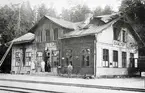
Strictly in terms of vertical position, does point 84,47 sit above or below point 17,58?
above

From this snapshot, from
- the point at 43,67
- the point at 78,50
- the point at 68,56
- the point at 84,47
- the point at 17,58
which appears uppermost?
the point at 84,47

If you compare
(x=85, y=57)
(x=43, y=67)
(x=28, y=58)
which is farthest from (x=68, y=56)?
(x=28, y=58)

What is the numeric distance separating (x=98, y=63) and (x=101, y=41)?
2127 millimetres

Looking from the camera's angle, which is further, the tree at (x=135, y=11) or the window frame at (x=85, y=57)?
the window frame at (x=85, y=57)

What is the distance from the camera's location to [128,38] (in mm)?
27250

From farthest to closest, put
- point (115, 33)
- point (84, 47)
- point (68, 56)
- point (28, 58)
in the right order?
1. point (28, 58)
2. point (115, 33)
3. point (68, 56)
4. point (84, 47)

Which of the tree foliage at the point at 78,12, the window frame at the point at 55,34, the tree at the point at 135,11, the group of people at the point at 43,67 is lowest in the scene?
the group of people at the point at 43,67

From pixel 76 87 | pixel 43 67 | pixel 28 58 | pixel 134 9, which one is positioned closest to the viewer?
pixel 76 87

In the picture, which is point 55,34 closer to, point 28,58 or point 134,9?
point 28,58

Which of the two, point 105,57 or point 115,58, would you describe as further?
point 115,58

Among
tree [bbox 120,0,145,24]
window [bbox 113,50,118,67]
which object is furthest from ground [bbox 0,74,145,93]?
window [bbox 113,50,118,67]

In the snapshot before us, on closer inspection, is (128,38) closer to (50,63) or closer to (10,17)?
(50,63)

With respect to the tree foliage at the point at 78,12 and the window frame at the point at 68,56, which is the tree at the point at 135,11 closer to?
the window frame at the point at 68,56

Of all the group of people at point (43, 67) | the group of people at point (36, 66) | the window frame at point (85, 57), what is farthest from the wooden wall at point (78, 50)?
the group of people at point (36, 66)
